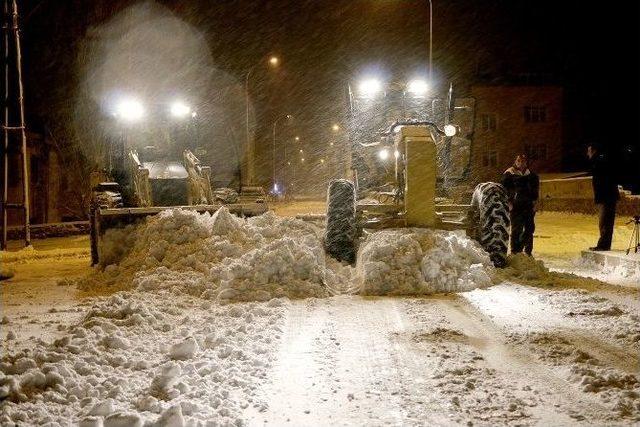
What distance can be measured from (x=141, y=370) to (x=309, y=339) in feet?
5.68

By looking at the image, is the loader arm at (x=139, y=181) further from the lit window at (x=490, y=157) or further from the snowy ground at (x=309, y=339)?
the lit window at (x=490, y=157)

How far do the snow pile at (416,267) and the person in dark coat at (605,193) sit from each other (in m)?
3.28

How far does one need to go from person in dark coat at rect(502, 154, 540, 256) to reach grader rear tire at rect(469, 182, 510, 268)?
1477 millimetres

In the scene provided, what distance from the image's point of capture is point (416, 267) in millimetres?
7809

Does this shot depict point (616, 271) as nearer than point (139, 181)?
Yes

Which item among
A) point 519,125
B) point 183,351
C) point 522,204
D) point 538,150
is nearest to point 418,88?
point 522,204

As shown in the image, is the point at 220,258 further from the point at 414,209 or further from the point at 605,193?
the point at 605,193

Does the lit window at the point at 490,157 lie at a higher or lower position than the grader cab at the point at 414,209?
higher

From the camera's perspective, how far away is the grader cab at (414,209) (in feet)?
28.4

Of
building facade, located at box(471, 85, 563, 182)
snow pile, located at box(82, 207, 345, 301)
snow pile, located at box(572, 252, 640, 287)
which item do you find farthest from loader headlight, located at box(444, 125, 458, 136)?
building facade, located at box(471, 85, 563, 182)

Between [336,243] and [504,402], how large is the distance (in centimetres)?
549

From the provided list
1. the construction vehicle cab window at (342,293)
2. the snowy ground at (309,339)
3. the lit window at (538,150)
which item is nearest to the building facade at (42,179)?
the construction vehicle cab window at (342,293)

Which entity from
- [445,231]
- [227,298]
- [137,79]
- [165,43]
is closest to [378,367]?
[227,298]

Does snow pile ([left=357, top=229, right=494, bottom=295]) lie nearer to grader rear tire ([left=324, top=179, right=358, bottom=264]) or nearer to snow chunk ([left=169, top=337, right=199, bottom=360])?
grader rear tire ([left=324, top=179, right=358, bottom=264])
